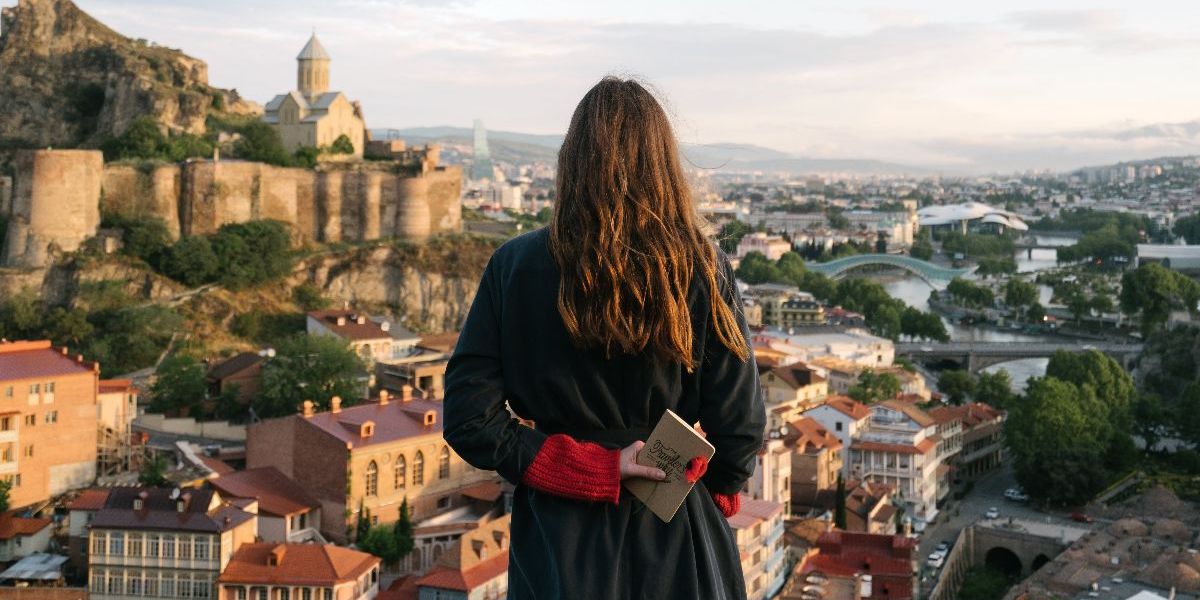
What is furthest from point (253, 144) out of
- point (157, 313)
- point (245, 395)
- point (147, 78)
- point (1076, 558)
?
point (1076, 558)

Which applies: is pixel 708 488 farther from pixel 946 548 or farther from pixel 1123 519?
pixel 1123 519

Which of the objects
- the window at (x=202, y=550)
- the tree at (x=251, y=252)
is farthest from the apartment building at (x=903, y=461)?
the window at (x=202, y=550)

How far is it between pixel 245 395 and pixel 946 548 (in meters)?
9.52

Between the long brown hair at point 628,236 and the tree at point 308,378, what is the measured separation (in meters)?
16.8

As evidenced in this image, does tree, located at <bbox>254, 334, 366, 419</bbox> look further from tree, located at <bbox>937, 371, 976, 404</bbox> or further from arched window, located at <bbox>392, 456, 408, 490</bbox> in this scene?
tree, located at <bbox>937, 371, 976, 404</bbox>

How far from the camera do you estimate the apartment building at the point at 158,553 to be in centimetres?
1297

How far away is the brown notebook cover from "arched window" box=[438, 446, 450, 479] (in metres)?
14.6

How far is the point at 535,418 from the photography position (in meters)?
1.99

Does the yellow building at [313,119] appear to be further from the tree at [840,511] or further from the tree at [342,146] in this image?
the tree at [840,511]

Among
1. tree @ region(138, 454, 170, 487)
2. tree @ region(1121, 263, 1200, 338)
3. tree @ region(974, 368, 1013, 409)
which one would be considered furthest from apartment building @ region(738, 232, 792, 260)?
tree @ region(138, 454, 170, 487)

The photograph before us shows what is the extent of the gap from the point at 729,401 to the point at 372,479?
45.5 feet

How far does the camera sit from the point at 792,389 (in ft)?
80.7

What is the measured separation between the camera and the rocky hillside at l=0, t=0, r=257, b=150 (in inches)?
1103

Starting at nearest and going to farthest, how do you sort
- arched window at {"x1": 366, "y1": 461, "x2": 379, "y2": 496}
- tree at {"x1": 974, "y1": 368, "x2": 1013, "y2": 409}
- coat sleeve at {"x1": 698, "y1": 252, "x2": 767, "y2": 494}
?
coat sleeve at {"x1": 698, "y1": 252, "x2": 767, "y2": 494}
arched window at {"x1": 366, "y1": 461, "x2": 379, "y2": 496}
tree at {"x1": 974, "y1": 368, "x2": 1013, "y2": 409}
